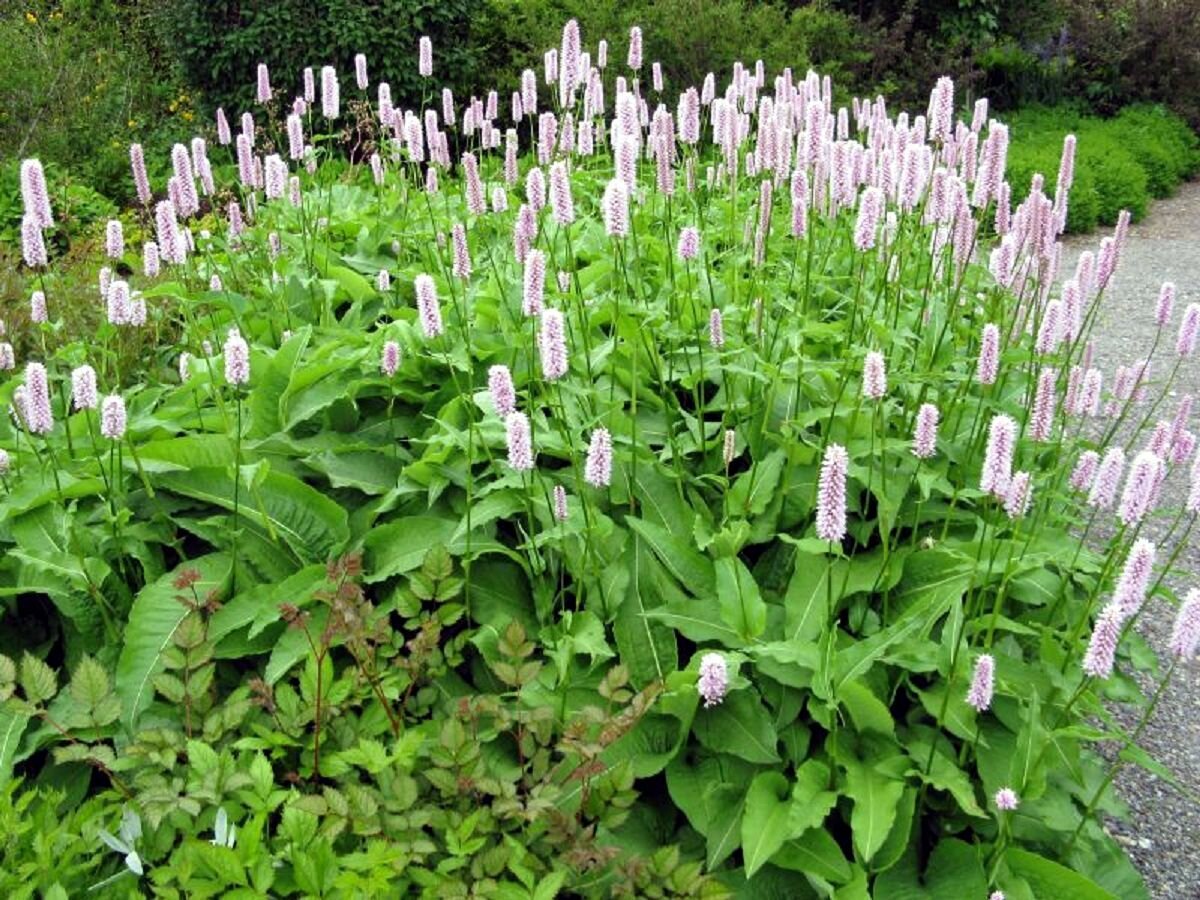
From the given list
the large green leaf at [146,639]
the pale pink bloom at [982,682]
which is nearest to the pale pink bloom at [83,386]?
the large green leaf at [146,639]

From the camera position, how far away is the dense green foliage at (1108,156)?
1044 centimetres

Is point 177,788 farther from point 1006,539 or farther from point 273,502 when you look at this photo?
point 1006,539

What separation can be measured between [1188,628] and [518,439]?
4.09 feet

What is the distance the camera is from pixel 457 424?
10.8ft

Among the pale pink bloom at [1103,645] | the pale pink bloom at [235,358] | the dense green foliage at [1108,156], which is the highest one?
the pale pink bloom at [235,358]

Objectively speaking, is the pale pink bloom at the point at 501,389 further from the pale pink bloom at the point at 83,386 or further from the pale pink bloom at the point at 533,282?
the pale pink bloom at the point at 83,386

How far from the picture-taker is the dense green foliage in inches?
411

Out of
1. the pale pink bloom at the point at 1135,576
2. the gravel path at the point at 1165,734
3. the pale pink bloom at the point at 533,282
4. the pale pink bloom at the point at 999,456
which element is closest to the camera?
the pale pink bloom at the point at 1135,576

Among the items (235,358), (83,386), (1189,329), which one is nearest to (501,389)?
(235,358)

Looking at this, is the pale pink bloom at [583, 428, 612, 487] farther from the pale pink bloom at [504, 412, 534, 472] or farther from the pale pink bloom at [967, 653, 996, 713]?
the pale pink bloom at [967, 653, 996, 713]

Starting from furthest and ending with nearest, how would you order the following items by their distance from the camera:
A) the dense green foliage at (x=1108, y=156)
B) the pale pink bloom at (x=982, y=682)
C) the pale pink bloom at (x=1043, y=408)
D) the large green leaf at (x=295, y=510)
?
the dense green foliage at (x=1108, y=156) → the large green leaf at (x=295, y=510) → the pale pink bloom at (x=1043, y=408) → the pale pink bloom at (x=982, y=682)

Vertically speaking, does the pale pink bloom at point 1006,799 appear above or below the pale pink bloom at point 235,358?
below

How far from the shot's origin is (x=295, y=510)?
303 cm

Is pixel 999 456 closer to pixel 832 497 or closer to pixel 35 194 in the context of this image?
pixel 832 497
